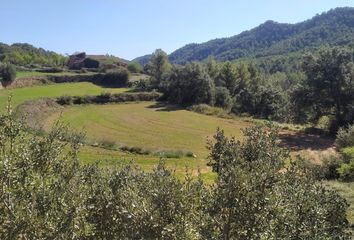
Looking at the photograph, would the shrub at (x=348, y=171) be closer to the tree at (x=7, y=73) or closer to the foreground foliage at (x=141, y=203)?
the foreground foliage at (x=141, y=203)

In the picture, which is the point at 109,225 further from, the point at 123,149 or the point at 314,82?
the point at 314,82

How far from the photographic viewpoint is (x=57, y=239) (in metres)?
11.4

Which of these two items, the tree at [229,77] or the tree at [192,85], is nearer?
the tree at [192,85]

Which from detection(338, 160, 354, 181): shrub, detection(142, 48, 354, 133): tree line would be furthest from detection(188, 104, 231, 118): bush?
detection(338, 160, 354, 181): shrub

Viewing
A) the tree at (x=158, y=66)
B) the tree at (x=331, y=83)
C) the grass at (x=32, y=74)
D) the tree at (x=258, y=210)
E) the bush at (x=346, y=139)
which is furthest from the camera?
the grass at (x=32, y=74)

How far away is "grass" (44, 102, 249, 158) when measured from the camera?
74562mm

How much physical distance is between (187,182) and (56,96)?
10455 cm

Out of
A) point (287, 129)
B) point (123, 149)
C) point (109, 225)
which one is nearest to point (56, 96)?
point (123, 149)

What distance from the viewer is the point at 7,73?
120 metres

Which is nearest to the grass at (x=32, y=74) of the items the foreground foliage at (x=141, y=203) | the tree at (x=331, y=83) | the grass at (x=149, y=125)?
the grass at (x=149, y=125)

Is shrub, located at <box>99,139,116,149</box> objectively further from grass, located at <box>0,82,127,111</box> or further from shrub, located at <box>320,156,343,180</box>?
grass, located at <box>0,82,127,111</box>

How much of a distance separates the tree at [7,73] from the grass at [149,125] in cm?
2632

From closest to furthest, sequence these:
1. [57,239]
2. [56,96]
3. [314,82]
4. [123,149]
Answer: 1. [57,239]
2. [123,149]
3. [314,82]
4. [56,96]

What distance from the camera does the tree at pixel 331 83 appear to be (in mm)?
74375
